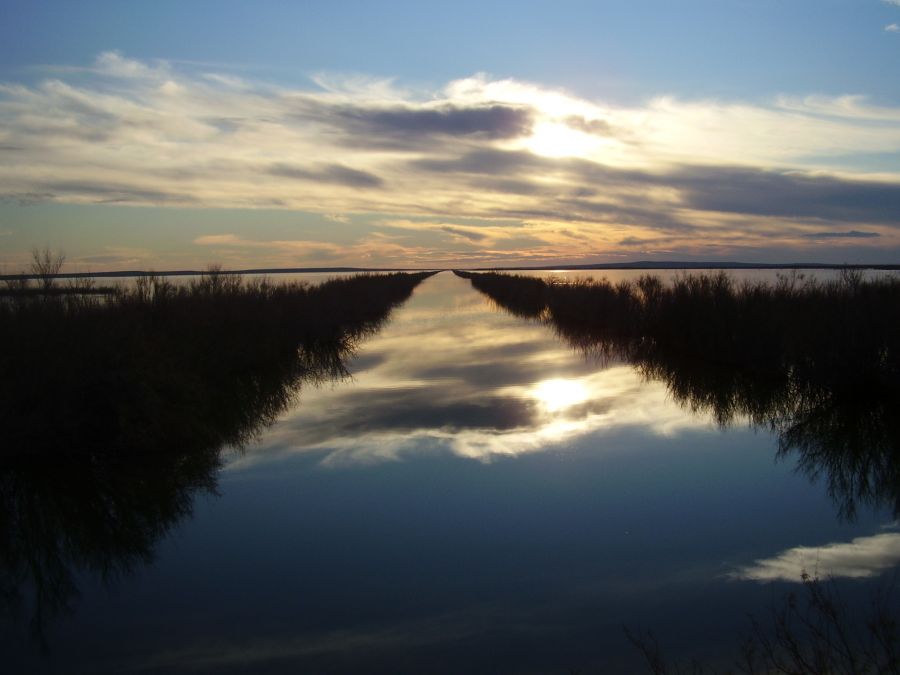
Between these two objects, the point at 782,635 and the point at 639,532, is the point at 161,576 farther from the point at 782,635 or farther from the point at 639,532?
the point at 782,635

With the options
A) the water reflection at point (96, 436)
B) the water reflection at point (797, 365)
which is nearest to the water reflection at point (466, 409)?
the water reflection at point (797, 365)

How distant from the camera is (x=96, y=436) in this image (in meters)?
7.71

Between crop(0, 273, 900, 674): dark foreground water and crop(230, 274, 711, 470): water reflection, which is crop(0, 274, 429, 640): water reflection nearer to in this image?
crop(0, 273, 900, 674): dark foreground water

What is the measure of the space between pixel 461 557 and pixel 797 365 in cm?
876

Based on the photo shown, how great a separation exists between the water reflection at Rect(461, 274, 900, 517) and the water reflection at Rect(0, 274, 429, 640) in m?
5.33

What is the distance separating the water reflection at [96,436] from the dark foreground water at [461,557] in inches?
3.7

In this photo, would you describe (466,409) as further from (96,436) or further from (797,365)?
(797,365)

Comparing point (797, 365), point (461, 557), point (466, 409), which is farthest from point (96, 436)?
Result: point (797, 365)

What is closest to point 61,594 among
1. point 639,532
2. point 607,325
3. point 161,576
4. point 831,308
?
point 161,576

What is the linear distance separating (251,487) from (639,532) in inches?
136

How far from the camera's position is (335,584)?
4.69 m

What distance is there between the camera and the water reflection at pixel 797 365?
7.67m

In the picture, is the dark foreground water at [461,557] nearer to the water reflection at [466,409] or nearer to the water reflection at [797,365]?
the water reflection at [466,409]

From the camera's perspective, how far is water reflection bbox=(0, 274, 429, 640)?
17.6 ft
